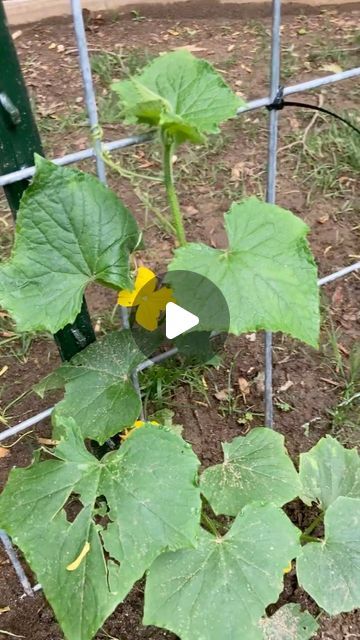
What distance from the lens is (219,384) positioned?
184cm

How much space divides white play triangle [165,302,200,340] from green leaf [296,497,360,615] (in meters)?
0.44

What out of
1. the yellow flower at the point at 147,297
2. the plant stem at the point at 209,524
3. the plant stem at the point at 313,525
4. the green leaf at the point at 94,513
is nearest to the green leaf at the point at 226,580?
the plant stem at the point at 209,524

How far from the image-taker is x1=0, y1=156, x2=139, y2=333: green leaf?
1.06 meters

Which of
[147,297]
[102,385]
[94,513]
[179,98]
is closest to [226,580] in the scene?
[94,513]

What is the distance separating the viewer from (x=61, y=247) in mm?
1092

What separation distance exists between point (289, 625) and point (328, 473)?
29cm

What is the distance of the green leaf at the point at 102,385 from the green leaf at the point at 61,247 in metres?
0.18

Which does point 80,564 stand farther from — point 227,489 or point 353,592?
point 353,592

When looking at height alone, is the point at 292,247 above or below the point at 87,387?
above

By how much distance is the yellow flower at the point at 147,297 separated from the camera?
4.05ft

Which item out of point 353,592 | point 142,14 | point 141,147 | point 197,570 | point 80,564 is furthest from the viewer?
point 142,14

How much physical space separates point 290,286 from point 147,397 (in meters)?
0.71

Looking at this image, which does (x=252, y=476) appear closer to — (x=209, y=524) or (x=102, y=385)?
(x=209, y=524)

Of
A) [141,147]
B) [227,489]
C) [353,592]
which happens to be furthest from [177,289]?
[141,147]
